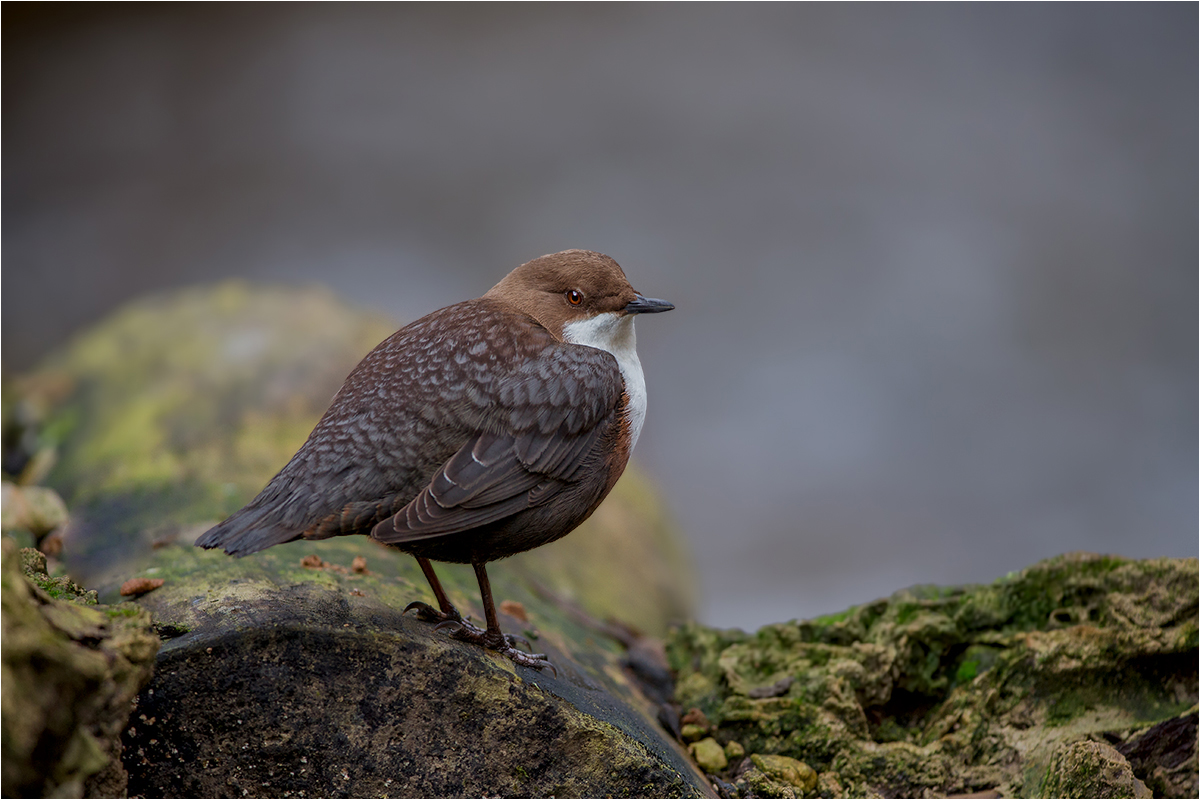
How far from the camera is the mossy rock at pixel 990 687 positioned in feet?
9.05

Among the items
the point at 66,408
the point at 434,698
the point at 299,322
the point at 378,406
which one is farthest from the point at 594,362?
the point at 66,408

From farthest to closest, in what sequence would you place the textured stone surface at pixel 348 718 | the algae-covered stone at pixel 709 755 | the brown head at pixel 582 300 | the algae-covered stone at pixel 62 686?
the brown head at pixel 582 300 < the algae-covered stone at pixel 709 755 < the textured stone surface at pixel 348 718 < the algae-covered stone at pixel 62 686

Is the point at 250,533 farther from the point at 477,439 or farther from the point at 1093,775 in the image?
the point at 1093,775

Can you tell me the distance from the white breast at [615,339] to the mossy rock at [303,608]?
87 centimetres

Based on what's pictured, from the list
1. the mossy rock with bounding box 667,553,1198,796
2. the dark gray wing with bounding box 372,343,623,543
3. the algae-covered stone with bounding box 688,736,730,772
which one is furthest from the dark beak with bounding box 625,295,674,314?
the algae-covered stone with bounding box 688,736,730,772

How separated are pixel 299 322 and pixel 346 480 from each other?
3.03 meters

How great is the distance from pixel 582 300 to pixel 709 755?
1.51 m

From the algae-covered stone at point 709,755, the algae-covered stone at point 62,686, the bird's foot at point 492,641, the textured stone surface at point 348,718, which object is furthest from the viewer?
the algae-covered stone at point 709,755

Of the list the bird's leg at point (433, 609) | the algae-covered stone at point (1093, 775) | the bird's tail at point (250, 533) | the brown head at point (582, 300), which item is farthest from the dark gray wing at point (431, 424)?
the algae-covered stone at point (1093, 775)

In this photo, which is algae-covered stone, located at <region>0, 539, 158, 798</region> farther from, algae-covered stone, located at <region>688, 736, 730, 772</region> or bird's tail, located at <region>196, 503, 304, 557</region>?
algae-covered stone, located at <region>688, 736, 730, 772</region>

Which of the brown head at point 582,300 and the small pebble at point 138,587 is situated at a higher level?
the brown head at point 582,300

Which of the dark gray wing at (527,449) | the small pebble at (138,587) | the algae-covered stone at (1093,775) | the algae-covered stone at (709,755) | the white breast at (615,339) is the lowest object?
the small pebble at (138,587)

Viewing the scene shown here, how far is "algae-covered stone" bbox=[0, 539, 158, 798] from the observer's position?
5.36 ft

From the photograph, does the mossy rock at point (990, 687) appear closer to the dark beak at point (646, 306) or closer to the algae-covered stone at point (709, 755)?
the algae-covered stone at point (709, 755)
